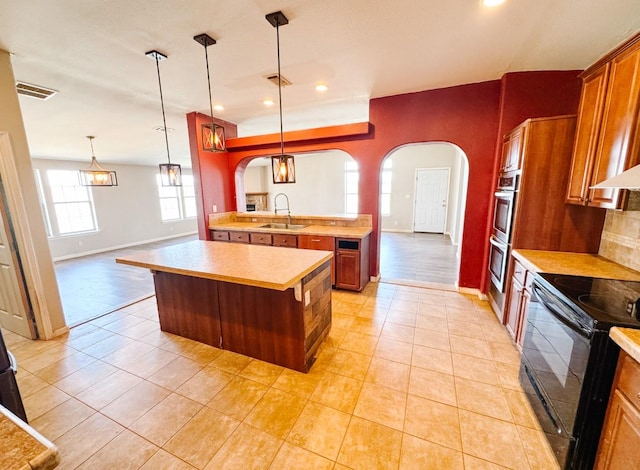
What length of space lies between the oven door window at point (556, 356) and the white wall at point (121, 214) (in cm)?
892

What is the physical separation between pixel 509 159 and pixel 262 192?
29.8 ft

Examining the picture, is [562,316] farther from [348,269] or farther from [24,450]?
[348,269]

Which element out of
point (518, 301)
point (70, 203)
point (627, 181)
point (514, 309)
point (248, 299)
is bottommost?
point (514, 309)

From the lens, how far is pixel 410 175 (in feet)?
27.3

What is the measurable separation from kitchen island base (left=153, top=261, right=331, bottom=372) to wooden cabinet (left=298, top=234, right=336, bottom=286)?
45.4 inches

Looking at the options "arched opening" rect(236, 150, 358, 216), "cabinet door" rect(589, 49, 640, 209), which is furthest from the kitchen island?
"arched opening" rect(236, 150, 358, 216)

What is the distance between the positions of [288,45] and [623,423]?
3192 mm

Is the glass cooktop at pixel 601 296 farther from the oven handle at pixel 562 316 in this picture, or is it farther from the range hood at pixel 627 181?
the range hood at pixel 627 181

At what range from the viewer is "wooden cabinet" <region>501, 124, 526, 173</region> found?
244 centimetres

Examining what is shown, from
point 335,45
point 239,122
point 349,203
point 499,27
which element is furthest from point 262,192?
point 499,27

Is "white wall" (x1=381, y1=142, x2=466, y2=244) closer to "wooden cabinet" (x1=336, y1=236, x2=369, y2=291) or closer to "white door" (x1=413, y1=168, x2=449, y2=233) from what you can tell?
"white door" (x1=413, y1=168, x2=449, y2=233)

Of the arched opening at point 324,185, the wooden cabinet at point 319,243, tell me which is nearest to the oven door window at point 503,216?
the wooden cabinet at point 319,243

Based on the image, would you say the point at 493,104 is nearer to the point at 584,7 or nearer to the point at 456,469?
the point at 584,7

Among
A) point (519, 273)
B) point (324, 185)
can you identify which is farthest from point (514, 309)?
point (324, 185)
